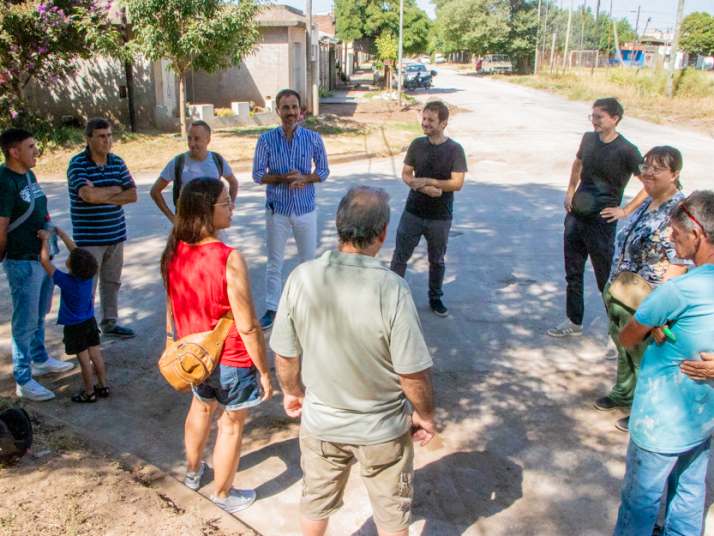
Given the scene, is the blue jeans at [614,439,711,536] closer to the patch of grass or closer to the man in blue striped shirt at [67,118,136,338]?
the man in blue striped shirt at [67,118,136,338]

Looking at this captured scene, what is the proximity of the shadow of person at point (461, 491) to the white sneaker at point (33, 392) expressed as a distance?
2.35 m

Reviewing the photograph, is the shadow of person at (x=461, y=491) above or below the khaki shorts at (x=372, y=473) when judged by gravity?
below

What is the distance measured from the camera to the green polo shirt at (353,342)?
226 centimetres

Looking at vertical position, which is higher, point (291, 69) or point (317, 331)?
point (291, 69)

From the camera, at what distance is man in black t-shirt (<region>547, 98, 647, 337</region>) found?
4.77 metres

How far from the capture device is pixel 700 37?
205ft

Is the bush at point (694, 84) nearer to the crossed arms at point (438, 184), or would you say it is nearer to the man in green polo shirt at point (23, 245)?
the crossed arms at point (438, 184)

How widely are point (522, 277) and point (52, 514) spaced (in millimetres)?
5193

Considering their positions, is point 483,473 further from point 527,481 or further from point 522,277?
point 522,277

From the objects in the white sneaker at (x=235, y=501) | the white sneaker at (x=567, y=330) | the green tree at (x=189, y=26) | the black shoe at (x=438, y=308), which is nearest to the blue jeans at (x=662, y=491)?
the white sneaker at (x=235, y=501)

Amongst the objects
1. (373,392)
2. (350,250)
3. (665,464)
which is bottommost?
(665,464)

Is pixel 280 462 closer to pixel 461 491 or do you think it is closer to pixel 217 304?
pixel 461 491

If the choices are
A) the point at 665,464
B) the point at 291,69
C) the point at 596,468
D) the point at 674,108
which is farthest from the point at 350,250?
the point at 674,108

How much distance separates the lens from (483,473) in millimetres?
3570
